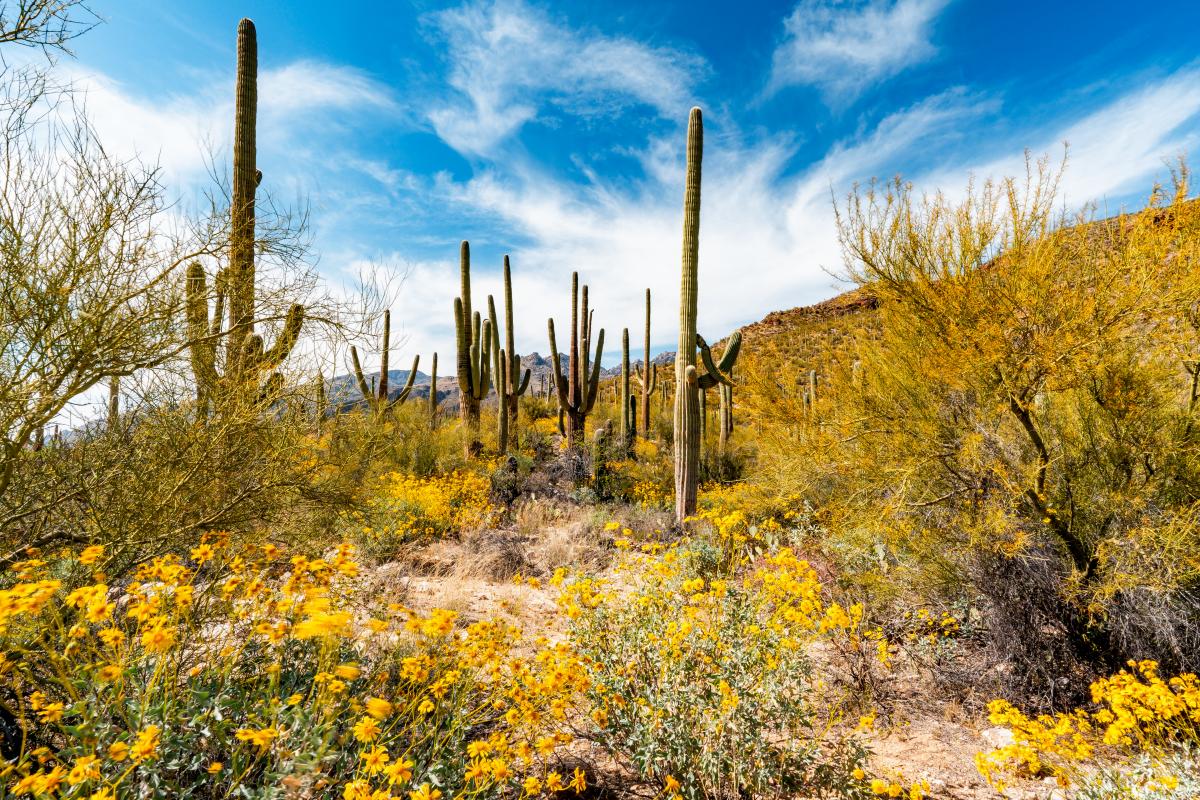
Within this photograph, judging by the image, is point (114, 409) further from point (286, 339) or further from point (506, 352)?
point (506, 352)

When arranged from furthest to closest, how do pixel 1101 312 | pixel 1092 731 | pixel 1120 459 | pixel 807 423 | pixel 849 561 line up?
pixel 807 423
pixel 849 561
pixel 1120 459
pixel 1101 312
pixel 1092 731

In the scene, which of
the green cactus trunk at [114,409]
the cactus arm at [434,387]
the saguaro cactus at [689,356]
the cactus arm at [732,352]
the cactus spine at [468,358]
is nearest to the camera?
the green cactus trunk at [114,409]

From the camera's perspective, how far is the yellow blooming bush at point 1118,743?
2193mm

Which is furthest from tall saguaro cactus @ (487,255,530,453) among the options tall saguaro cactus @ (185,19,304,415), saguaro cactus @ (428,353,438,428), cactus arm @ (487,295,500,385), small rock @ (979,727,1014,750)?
small rock @ (979,727,1014,750)

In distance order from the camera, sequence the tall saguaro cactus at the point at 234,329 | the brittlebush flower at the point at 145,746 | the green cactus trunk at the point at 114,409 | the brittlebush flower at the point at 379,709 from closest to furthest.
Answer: the brittlebush flower at the point at 145,746 < the brittlebush flower at the point at 379,709 < the green cactus trunk at the point at 114,409 < the tall saguaro cactus at the point at 234,329

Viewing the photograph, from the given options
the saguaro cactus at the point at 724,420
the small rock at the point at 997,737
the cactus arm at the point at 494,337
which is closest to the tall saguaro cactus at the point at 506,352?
the cactus arm at the point at 494,337

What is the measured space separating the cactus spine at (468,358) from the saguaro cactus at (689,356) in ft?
16.7

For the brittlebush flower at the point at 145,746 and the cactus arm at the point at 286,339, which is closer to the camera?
the brittlebush flower at the point at 145,746

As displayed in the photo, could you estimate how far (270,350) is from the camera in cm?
364

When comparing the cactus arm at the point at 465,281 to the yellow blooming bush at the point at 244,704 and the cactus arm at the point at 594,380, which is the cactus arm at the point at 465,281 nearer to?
the cactus arm at the point at 594,380

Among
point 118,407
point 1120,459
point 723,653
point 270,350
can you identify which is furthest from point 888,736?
point 118,407

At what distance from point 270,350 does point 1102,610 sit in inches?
220

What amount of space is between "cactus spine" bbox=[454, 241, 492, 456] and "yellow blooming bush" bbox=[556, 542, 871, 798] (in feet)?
26.7

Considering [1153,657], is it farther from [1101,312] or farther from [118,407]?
[118,407]
